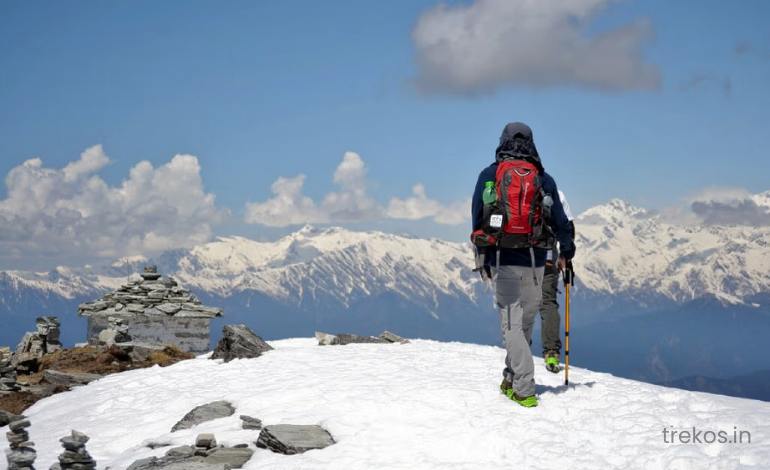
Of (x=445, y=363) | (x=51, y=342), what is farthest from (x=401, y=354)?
(x=51, y=342)

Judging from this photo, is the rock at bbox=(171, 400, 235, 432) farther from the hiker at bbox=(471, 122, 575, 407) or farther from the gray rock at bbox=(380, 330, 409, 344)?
the gray rock at bbox=(380, 330, 409, 344)

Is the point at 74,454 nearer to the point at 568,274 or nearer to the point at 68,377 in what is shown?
the point at 568,274

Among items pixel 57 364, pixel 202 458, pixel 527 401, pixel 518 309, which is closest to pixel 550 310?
pixel 518 309

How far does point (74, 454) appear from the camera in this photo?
34.0 ft

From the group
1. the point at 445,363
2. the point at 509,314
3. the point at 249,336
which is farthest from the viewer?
the point at 249,336

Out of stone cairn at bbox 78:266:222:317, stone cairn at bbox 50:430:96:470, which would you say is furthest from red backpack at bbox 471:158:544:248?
stone cairn at bbox 78:266:222:317

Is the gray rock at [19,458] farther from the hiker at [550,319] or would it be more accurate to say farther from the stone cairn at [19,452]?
the hiker at [550,319]

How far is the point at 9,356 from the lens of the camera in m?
24.7

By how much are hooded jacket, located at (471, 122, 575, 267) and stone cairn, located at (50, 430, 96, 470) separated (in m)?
6.47

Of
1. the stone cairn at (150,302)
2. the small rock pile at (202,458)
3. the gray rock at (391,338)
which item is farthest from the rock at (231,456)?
the stone cairn at (150,302)

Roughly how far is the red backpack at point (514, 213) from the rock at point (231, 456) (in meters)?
4.56

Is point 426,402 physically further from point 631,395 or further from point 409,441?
point 631,395

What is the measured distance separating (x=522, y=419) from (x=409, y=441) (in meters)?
1.82

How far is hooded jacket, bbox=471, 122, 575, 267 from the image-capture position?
37.4ft
